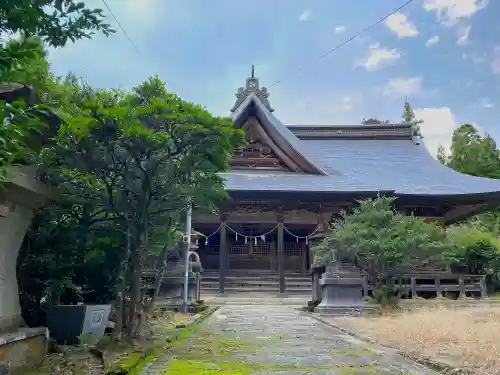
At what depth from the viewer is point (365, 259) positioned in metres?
9.80

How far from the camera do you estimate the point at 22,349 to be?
354 cm

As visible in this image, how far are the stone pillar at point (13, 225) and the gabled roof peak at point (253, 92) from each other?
16.7 m

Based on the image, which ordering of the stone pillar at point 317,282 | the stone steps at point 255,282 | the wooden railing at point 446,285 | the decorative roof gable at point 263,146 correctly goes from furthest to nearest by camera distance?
the decorative roof gable at point 263,146, the stone steps at point 255,282, the wooden railing at point 446,285, the stone pillar at point 317,282

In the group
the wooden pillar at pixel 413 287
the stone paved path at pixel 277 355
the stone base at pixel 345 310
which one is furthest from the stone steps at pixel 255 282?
the stone paved path at pixel 277 355

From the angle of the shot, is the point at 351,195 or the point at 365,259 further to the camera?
the point at 351,195

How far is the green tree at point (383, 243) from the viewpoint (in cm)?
915

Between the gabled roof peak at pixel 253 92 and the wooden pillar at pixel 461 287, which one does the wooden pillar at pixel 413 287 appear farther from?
the gabled roof peak at pixel 253 92

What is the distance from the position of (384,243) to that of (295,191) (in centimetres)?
610

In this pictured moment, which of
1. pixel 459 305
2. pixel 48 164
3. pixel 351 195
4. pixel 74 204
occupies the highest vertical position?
pixel 351 195

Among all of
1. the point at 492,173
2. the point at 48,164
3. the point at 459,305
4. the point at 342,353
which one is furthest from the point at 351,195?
the point at 492,173

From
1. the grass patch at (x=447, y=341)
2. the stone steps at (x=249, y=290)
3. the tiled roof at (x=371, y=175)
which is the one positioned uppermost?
the tiled roof at (x=371, y=175)

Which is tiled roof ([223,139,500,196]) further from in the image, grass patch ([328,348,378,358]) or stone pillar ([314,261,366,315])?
grass patch ([328,348,378,358])

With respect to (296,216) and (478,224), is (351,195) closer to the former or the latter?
(296,216)

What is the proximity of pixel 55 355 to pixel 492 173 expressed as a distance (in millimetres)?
32895
